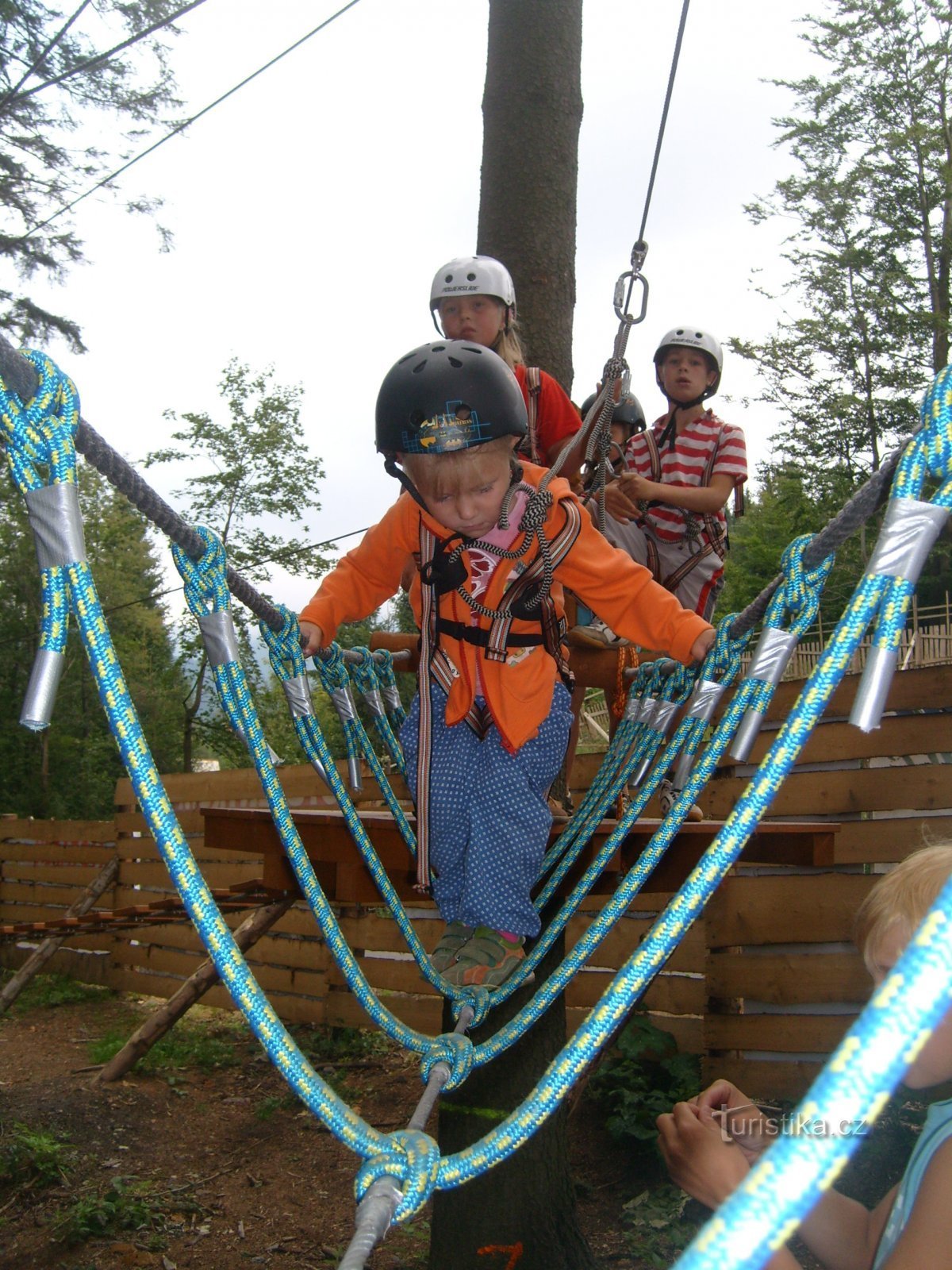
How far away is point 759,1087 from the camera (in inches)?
132

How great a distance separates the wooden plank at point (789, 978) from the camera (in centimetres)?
327

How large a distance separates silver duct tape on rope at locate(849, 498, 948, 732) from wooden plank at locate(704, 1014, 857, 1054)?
2626 millimetres

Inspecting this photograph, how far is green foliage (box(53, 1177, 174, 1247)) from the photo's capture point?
3205 mm

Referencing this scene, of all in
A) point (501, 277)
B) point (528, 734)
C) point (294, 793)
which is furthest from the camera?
point (294, 793)

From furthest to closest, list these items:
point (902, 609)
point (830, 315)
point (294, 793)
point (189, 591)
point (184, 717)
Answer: point (184, 717)
point (830, 315)
point (294, 793)
point (189, 591)
point (902, 609)

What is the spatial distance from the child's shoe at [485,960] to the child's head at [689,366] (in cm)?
191

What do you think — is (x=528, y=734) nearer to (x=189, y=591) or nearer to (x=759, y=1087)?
(x=189, y=591)

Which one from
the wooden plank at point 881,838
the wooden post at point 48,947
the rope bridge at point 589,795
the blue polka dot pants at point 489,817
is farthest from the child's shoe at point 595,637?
the wooden post at point 48,947

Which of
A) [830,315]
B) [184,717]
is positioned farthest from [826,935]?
[184,717]

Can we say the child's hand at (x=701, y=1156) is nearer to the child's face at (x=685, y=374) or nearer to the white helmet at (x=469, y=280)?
the white helmet at (x=469, y=280)

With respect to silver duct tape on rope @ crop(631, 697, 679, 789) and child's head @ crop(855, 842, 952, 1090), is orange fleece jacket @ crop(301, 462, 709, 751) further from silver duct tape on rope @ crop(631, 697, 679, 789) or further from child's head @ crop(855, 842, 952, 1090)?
child's head @ crop(855, 842, 952, 1090)

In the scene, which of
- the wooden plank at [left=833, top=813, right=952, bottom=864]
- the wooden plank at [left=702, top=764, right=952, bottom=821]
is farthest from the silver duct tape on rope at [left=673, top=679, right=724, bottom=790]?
the wooden plank at [left=833, top=813, right=952, bottom=864]

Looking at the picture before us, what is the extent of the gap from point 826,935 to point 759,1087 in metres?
0.53

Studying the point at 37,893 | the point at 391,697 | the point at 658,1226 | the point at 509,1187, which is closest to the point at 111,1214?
the point at 509,1187
